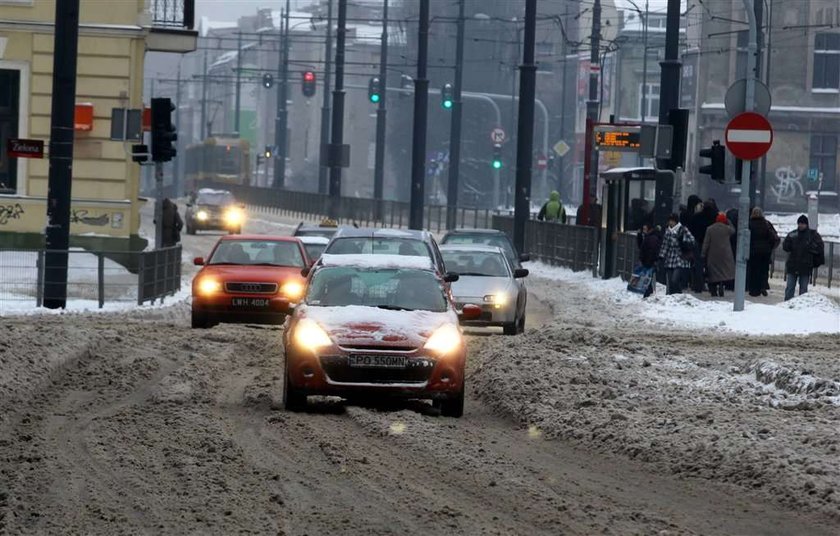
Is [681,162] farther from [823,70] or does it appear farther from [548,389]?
[823,70]

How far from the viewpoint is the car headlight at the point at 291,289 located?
79.4 ft

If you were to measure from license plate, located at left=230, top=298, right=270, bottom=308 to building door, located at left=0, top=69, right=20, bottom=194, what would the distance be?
12.8 meters

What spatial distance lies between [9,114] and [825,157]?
153ft

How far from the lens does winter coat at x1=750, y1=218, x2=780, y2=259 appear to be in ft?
105

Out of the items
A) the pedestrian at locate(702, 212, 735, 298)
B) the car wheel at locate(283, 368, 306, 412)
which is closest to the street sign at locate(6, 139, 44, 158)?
the pedestrian at locate(702, 212, 735, 298)

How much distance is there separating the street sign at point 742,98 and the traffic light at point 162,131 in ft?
30.7

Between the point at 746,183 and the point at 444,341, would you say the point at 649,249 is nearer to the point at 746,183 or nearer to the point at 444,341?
the point at 746,183

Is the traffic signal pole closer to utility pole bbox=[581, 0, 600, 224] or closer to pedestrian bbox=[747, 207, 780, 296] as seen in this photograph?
pedestrian bbox=[747, 207, 780, 296]

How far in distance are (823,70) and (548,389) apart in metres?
61.1

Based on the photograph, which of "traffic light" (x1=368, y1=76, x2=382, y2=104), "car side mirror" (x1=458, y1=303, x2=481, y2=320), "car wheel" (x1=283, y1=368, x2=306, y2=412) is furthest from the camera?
"traffic light" (x1=368, y1=76, x2=382, y2=104)

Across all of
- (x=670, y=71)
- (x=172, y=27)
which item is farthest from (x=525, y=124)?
(x=670, y=71)

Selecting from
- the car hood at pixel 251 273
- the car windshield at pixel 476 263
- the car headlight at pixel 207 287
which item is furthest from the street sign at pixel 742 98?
the car headlight at pixel 207 287

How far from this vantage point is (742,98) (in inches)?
1010

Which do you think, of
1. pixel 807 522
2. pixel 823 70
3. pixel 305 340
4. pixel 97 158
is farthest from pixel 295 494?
pixel 823 70
